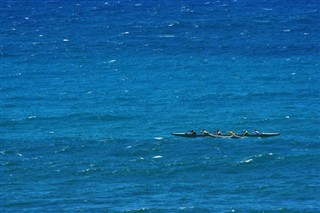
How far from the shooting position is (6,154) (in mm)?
131875

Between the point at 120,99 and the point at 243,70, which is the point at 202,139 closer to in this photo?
the point at 120,99

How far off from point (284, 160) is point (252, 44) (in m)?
Result: 66.1

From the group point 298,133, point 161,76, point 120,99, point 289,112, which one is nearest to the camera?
point 298,133

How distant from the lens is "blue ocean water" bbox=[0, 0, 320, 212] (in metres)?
117

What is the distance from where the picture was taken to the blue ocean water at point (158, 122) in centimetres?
11725

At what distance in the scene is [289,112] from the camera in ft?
486

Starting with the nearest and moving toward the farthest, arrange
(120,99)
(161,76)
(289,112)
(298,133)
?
(298,133), (289,112), (120,99), (161,76)

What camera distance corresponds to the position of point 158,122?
14512 centimetres

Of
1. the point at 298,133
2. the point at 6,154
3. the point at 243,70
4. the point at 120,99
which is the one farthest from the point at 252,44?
the point at 6,154

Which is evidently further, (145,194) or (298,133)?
(298,133)

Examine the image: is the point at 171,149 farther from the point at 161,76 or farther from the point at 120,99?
the point at 161,76

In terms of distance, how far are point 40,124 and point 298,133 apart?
3244cm

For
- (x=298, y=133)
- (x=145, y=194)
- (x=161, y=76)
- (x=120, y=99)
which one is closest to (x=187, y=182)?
(x=145, y=194)

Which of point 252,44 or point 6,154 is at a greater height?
point 6,154
